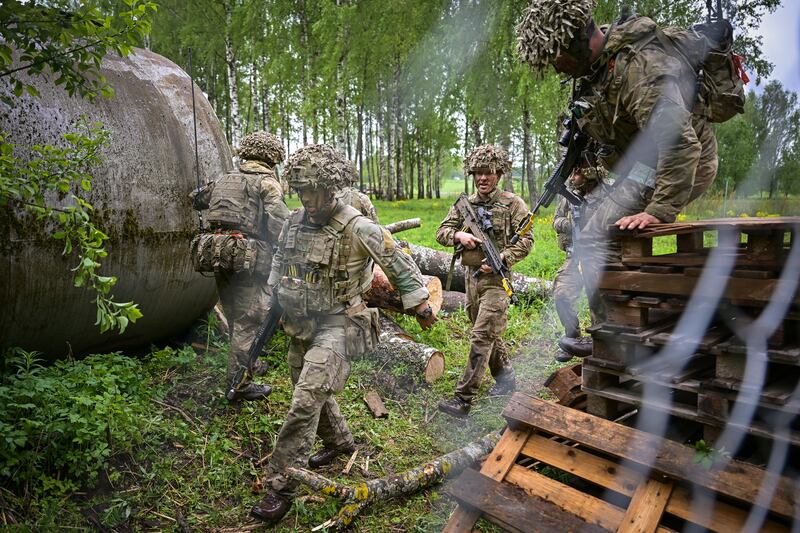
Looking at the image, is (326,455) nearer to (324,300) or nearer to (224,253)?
(324,300)

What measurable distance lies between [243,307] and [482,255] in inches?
82.8

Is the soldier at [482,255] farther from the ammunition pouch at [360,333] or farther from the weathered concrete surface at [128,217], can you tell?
the weathered concrete surface at [128,217]

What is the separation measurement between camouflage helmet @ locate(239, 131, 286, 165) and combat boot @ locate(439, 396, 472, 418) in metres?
2.53

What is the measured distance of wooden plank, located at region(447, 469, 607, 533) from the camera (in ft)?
7.77

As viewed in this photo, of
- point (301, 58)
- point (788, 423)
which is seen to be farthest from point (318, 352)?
point (301, 58)

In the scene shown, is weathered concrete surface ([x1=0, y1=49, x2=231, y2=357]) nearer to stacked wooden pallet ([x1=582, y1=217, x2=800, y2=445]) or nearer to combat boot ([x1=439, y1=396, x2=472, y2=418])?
combat boot ([x1=439, y1=396, x2=472, y2=418])

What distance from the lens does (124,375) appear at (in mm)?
4160

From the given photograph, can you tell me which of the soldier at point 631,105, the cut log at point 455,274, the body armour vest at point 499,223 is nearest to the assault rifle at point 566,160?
the soldier at point 631,105

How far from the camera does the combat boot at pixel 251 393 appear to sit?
14.6ft

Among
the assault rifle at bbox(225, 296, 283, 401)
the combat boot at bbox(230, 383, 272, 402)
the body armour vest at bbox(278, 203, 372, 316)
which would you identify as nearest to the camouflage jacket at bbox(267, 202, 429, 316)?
the body armour vest at bbox(278, 203, 372, 316)

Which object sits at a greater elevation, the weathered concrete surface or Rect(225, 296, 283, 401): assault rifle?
the weathered concrete surface

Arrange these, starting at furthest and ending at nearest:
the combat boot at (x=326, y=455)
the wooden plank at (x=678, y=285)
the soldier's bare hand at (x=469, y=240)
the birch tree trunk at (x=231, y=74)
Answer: the birch tree trunk at (x=231, y=74) < the soldier's bare hand at (x=469, y=240) < the combat boot at (x=326, y=455) < the wooden plank at (x=678, y=285)

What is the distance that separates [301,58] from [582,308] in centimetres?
1547

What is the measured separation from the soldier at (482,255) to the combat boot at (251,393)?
1491mm
